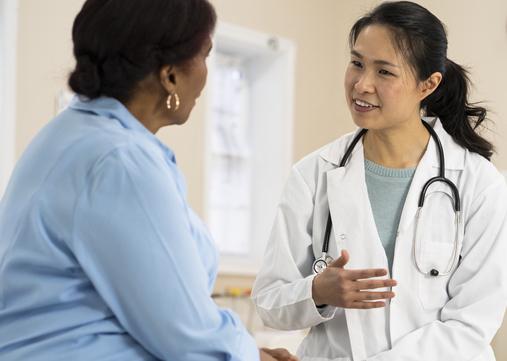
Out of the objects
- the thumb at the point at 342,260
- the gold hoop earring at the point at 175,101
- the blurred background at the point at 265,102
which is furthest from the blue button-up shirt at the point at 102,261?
the blurred background at the point at 265,102

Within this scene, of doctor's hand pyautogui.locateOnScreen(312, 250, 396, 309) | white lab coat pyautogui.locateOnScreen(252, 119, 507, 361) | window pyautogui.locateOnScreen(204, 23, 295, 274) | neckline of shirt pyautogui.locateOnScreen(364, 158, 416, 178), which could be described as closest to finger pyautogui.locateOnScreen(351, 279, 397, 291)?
doctor's hand pyautogui.locateOnScreen(312, 250, 396, 309)

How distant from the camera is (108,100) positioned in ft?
3.84

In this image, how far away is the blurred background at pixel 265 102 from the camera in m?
3.79

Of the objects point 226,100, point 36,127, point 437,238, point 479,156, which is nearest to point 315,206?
point 437,238

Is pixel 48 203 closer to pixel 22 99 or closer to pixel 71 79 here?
pixel 71 79

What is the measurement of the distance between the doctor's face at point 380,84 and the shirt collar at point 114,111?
79cm

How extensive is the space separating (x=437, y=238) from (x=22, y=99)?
213 centimetres

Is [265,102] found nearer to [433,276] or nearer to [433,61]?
[433,61]

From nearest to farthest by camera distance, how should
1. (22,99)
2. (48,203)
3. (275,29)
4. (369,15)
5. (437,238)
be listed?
(48,203)
(437,238)
(369,15)
(22,99)
(275,29)

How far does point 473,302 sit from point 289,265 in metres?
0.43

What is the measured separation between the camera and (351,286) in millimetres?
1635

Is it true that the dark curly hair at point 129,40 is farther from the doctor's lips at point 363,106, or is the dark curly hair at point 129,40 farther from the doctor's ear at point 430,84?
the doctor's ear at point 430,84

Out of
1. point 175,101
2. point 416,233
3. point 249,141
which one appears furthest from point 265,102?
point 175,101

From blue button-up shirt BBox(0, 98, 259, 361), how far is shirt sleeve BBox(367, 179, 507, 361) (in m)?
0.76
